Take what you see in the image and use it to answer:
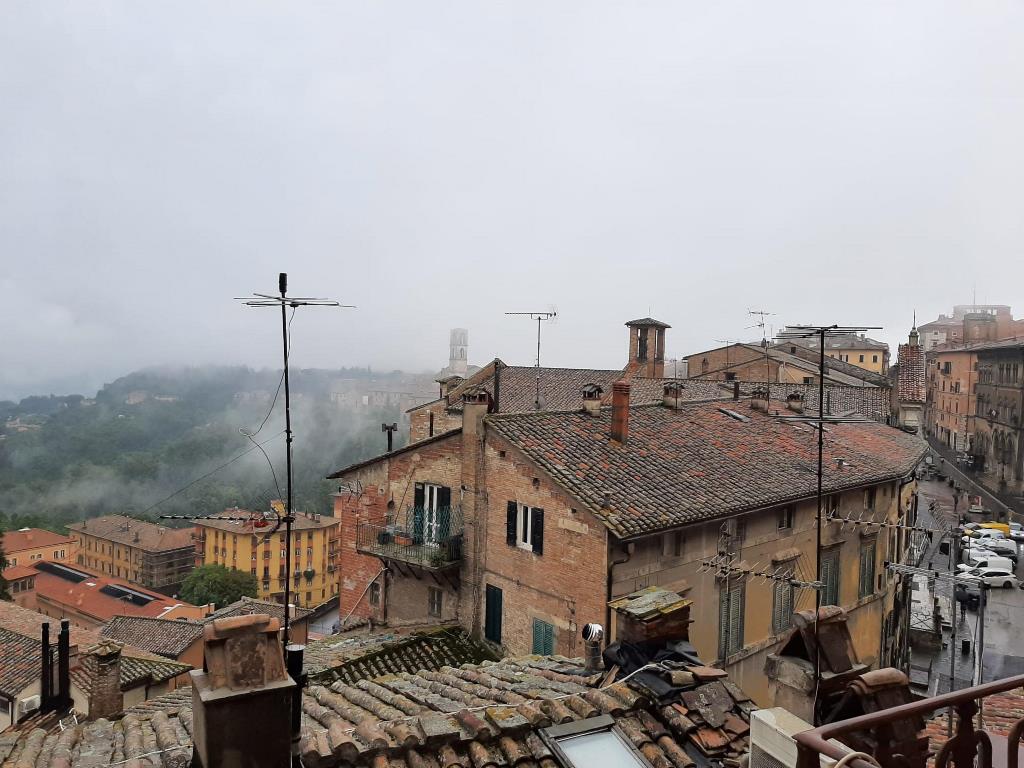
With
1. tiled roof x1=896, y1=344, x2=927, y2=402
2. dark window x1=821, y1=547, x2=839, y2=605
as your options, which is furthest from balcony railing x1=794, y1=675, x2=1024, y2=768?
tiled roof x1=896, y1=344, x2=927, y2=402

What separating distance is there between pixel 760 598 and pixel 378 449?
97943 mm

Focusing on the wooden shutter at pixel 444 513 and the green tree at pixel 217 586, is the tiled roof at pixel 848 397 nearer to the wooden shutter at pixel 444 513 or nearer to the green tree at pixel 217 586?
the wooden shutter at pixel 444 513

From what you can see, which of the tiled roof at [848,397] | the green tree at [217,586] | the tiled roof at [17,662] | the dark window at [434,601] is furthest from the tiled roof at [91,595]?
the tiled roof at [848,397]

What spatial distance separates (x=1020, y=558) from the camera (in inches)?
1336

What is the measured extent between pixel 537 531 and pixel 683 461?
493cm

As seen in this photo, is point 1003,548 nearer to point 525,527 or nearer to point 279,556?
point 525,527

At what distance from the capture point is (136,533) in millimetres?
95625

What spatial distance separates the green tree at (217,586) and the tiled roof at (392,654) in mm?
65241

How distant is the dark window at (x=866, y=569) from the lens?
71.6 ft

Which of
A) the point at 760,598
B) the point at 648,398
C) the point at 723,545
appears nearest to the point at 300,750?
the point at 723,545

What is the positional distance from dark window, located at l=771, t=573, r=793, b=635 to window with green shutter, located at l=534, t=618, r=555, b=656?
263 inches

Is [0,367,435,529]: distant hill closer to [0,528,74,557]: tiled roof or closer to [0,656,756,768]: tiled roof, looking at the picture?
[0,528,74,557]: tiled roof

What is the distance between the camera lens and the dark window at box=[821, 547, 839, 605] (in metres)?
19.6

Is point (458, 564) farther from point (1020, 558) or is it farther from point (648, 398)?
point (1020, 558)
